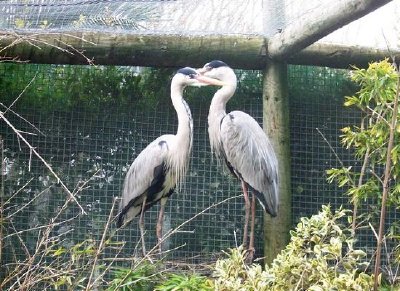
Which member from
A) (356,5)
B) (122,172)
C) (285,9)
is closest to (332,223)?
(356,5)

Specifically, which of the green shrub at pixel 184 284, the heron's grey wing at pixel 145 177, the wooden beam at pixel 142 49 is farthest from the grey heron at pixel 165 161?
the green shrub at pixel 184 284

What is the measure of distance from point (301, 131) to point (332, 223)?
1.60 m

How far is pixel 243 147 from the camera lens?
3859mm

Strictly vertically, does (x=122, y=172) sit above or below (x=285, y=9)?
below

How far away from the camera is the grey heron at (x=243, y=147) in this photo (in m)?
3.78

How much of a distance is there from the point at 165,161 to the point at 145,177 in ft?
0.42

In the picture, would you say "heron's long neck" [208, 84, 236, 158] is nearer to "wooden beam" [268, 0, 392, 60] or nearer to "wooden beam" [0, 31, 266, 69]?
"wooden beam" [0, 31, 266, 69]

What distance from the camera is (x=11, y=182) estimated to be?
393cm

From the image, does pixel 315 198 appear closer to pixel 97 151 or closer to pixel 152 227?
pixel 152 227


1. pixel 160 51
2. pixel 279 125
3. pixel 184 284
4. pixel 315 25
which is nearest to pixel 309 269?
pixel 184 284

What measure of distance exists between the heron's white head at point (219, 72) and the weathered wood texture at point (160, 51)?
84 millimetres

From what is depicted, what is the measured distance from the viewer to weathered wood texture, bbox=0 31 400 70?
3.82 meters

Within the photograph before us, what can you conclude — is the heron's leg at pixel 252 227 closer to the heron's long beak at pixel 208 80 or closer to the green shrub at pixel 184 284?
the green shrub at pixel 184 284

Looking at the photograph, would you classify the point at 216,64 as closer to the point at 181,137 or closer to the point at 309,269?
the point at 181,137
